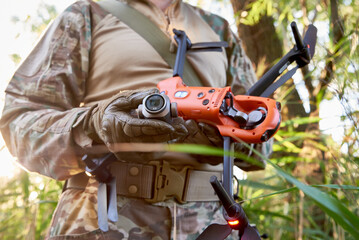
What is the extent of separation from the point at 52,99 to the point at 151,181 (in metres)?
0.43

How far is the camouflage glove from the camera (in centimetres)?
86

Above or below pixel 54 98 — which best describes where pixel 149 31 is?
above

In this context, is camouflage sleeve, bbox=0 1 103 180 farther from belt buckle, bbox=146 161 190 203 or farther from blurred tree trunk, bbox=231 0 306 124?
blurred tree trunk, bbox=231 0 306 124

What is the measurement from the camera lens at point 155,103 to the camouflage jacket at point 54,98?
322 mm

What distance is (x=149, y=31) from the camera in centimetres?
142

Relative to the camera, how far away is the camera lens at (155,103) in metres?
0.84

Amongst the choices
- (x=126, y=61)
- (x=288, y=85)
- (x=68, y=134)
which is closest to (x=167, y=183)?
(x=68, y=134)

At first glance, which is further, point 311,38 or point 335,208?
point 311,38

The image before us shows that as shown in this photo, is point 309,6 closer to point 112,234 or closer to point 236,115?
point 236,115

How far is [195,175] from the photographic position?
4.13ft

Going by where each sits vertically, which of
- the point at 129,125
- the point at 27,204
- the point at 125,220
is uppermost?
the point at 129,125

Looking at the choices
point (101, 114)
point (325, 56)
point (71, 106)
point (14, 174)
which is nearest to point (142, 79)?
point (71, 106)

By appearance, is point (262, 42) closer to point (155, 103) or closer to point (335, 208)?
point (155, 103)

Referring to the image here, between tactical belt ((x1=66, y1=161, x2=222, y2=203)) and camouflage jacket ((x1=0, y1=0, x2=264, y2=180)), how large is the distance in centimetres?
12
